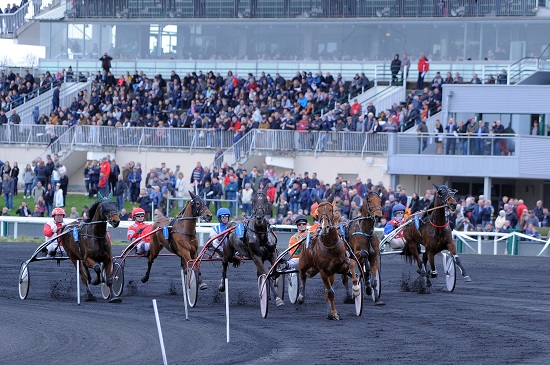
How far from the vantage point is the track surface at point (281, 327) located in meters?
11.3

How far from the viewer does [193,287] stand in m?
15.9

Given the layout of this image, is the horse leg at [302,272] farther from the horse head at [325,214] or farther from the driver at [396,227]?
the driver at [396,227]

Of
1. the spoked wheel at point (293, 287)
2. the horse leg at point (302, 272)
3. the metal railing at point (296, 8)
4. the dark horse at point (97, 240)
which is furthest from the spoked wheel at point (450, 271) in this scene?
the metal railing at point (296, 8)

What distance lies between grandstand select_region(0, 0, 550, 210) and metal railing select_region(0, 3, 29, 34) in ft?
0.41

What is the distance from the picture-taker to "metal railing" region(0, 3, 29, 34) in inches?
1848

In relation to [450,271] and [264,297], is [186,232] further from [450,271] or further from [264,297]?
[450,271]

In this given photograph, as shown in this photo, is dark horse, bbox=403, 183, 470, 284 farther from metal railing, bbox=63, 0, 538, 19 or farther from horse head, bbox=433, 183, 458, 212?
metal railing, bbox=63, 0, 538, 19

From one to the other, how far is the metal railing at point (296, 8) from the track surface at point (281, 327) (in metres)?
20.2

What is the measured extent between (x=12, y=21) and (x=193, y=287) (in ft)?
110

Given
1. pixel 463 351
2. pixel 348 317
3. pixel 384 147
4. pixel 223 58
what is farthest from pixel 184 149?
pixel 463 351

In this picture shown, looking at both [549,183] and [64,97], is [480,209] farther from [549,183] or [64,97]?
[64,97]

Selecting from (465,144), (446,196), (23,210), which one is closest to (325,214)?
(446,196)

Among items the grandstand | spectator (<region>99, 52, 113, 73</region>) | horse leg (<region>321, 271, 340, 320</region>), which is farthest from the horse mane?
spectator (<region>99, 52, 113, 73</region>)

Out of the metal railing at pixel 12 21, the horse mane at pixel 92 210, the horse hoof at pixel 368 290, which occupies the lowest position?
the horse hoof at pixel 368 290
